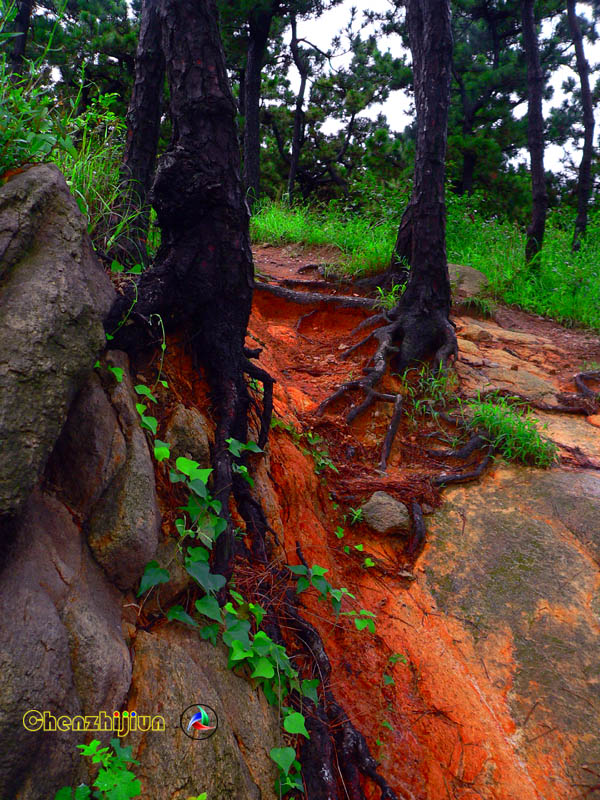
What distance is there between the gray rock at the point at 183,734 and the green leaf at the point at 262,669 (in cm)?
7

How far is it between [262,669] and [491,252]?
9.67 meters

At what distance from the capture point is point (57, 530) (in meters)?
1.66


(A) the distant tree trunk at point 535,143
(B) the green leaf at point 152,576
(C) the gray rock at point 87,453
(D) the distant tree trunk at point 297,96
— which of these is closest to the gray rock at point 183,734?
(B) the green leaf at point 152,576

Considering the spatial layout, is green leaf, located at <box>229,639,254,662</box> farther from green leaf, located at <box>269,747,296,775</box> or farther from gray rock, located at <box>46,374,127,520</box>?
gray rock, located at <box>46,374,127,520</box>

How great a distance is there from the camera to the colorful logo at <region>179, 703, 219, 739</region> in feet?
5.39

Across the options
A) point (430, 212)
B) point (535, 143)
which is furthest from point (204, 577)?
point (535, 143)

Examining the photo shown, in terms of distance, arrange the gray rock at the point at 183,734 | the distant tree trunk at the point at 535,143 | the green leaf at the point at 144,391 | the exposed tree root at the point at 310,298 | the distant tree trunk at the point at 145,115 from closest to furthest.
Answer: the gray rock at the point at 183,734, the green leaf at the point at 144,391, the distant tree trunk at the point at 145,115, the exposed tree root at the point at 310,298, the distant tree trunk at the point at 535,143

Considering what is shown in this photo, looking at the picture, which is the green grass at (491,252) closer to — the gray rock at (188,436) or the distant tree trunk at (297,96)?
the distant tree trunk at (297,96)

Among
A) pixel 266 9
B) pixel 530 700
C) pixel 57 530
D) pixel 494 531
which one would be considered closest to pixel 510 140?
pixel 266 9

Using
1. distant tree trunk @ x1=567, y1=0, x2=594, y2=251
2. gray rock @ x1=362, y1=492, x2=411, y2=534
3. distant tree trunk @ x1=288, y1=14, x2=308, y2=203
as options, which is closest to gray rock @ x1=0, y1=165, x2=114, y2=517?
gray rock @ x1=362, y1=492, x2=411, y2=534

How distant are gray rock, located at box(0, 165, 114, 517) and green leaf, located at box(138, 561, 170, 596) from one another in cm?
63

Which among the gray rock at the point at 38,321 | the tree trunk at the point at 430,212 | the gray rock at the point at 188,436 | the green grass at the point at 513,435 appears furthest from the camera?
the tree trunk at the point at 430,212

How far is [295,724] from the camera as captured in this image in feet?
6.17

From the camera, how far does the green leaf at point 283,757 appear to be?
1.76 m
